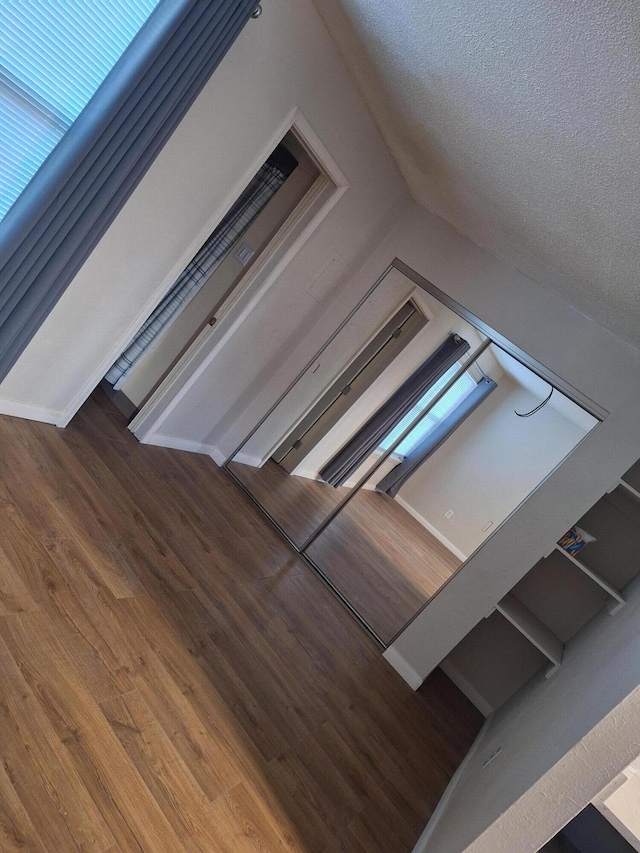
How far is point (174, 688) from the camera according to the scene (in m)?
2.16

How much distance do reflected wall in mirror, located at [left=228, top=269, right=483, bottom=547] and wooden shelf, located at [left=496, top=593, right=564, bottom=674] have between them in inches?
54.8

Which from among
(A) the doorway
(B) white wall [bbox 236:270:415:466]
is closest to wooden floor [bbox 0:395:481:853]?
(A) the doorway

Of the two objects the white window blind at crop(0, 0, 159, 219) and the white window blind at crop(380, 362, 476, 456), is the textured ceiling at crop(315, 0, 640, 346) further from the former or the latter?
the white window blind at crop(380, 362, 476, 456)

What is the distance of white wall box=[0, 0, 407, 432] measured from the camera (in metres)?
2.65

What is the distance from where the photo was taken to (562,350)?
3.08 meters

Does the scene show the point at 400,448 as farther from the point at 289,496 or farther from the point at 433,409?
the point at 289,496

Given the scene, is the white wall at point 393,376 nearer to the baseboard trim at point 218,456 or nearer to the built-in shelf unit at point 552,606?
the baseboard trim at point 218,456

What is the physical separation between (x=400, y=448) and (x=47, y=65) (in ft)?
14.4

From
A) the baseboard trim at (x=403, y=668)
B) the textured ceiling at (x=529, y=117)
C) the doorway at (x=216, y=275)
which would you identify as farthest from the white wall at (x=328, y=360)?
the baseboard trim at (x=403, y=668)

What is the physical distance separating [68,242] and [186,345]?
1919 mm

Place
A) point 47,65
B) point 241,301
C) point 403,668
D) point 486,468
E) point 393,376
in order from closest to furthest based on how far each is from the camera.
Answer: point 47,65, point 403,668, point 241,301, point 393,376, point 486,468

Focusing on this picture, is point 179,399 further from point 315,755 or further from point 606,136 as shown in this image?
point 606,136

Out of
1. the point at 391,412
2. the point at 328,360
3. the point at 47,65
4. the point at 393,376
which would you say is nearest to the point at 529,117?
the point at 47,65

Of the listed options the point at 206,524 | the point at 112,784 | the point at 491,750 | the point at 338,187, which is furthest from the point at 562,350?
the point at 112,784
